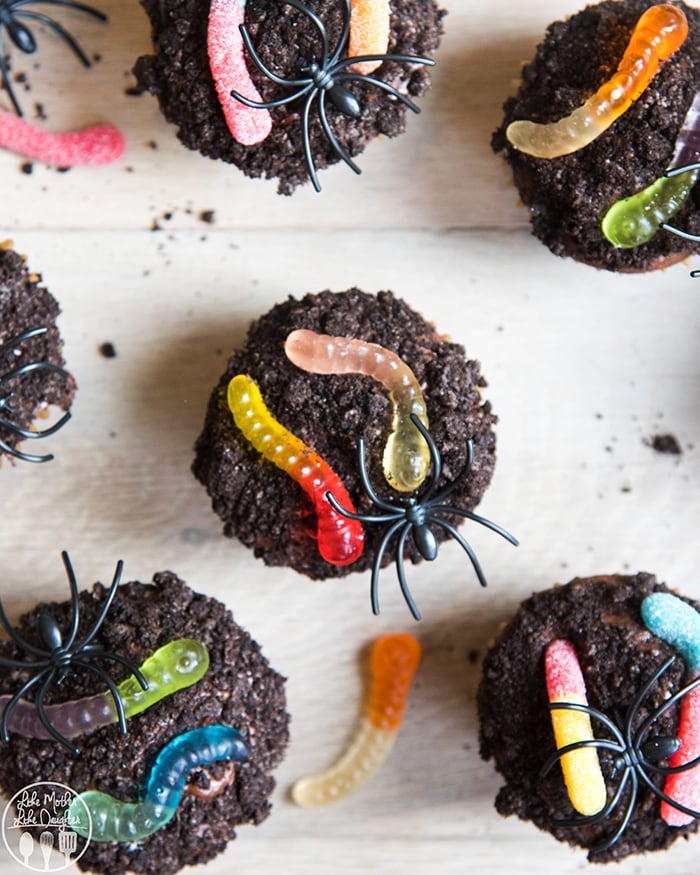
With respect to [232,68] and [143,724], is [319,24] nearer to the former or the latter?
[232,68]

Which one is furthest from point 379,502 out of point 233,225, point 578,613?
point 233,225

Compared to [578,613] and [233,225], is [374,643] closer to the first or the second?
[578,613]

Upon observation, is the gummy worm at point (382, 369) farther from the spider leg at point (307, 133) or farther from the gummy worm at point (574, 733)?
the gummy worm at point (574, 733)

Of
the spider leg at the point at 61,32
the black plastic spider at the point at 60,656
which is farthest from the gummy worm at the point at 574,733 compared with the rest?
the spider leg at the point at 61,32

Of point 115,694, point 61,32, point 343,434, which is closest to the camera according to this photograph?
point 115,694

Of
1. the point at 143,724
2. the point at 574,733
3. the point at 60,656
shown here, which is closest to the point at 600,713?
the point at 574,733

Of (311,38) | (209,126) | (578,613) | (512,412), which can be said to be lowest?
(578,613)
